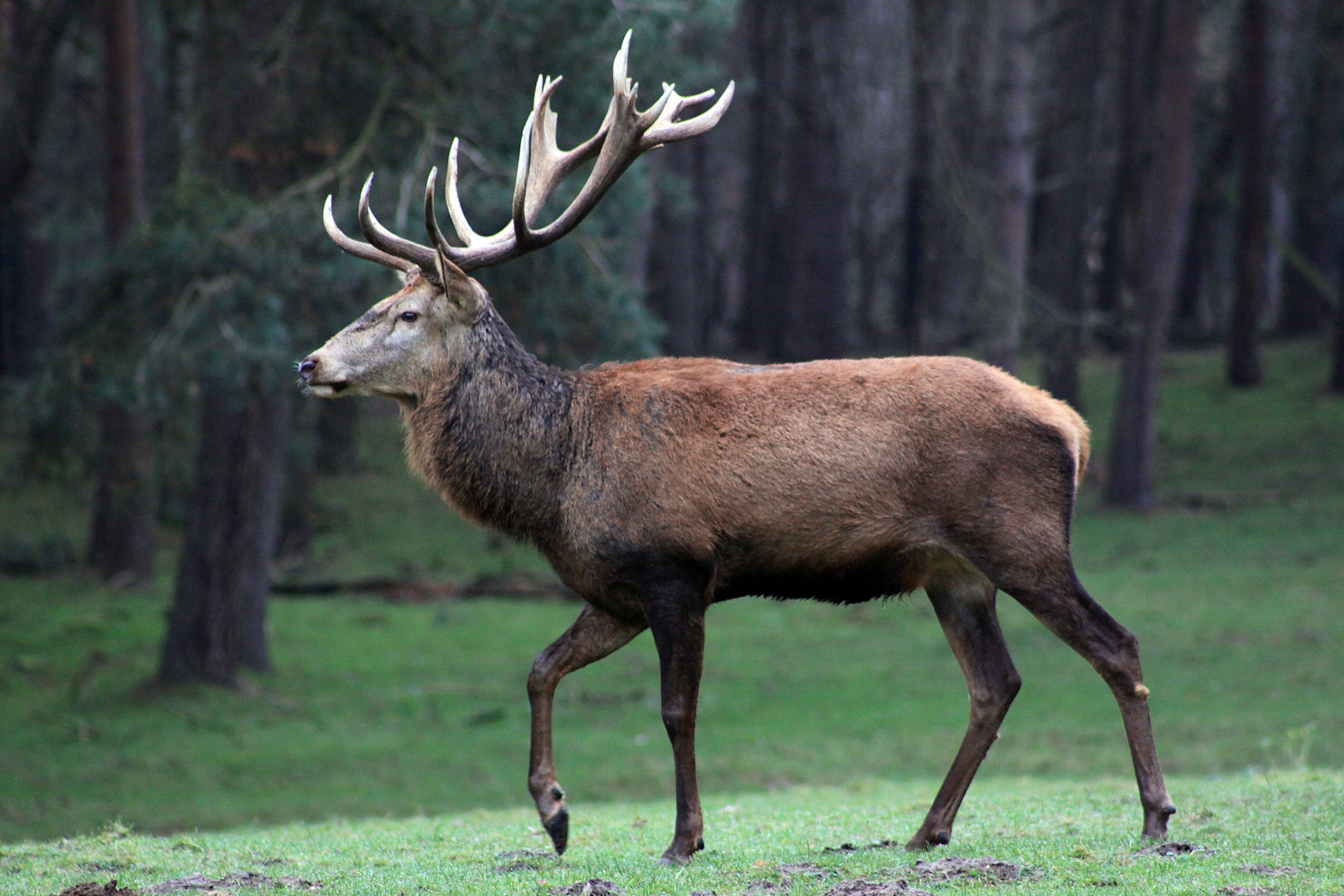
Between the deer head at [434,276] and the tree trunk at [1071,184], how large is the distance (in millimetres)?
14307

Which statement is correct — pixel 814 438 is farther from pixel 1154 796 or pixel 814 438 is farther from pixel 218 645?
pixel 218 645

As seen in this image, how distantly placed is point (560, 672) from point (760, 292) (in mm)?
27062

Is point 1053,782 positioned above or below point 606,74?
below

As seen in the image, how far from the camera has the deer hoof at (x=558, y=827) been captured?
5953 mm

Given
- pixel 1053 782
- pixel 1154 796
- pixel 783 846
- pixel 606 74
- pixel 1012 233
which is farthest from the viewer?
pixel 1012 233

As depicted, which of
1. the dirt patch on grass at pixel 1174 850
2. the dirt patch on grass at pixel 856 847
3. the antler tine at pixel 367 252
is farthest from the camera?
the antler tine at pixel 367 252

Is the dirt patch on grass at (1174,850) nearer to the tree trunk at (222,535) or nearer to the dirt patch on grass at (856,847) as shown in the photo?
the dirt patch on grass at (856,847)

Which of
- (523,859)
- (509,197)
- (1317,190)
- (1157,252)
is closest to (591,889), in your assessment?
(523,859)

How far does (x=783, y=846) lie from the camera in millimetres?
6359

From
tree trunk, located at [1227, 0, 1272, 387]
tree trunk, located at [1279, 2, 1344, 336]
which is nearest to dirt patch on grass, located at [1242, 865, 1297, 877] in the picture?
tree trunk, located at [1227, 0, 1272, 387]

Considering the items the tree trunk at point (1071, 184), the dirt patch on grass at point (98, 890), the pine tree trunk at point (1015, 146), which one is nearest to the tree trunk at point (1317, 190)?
the tree trunk at point (1071, 184)

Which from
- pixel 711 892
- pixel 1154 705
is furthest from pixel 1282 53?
pixel 711 892

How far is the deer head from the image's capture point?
6.44m

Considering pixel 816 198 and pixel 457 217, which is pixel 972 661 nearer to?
pixel 457 217
